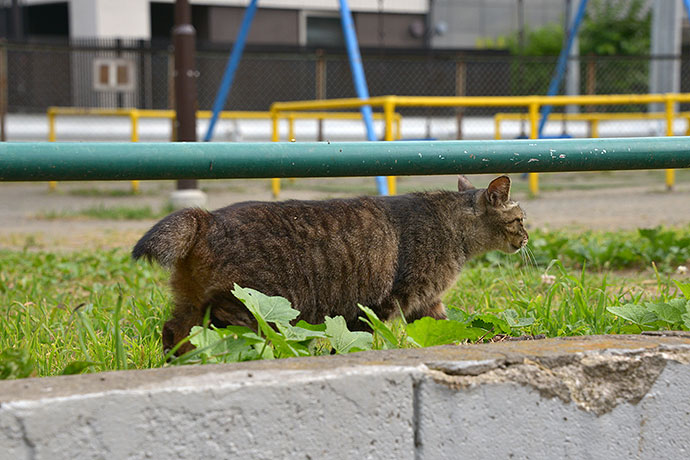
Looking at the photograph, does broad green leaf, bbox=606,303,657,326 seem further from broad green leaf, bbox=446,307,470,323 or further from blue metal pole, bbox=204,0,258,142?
blue metal pole, bbox=204,0,258,142

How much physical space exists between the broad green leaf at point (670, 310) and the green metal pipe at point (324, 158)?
0.49 metres

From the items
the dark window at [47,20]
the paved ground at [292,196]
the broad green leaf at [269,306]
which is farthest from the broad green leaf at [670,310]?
the dark window at [47,20]

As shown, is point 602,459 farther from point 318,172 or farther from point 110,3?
point 110,3

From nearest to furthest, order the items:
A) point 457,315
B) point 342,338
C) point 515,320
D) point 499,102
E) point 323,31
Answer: point 342,338 < point 515,320 < point 457,315 < point 499,102 < point 323,31

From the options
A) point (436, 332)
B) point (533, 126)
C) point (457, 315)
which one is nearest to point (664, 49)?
point (533, 126)

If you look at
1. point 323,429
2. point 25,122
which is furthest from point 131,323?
point 25,122

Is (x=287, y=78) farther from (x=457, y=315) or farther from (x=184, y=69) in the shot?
(x=457, y=315)

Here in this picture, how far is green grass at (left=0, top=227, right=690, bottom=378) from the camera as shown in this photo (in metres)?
2.81

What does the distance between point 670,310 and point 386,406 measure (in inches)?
52.2

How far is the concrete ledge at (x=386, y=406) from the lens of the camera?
1.80 m

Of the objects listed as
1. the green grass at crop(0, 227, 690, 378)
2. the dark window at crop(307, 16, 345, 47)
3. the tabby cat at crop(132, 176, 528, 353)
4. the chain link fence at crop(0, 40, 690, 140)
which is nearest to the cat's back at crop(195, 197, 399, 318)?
Answer: the tabby cat at crop(132, 176, 528, 353)

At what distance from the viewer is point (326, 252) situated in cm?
327

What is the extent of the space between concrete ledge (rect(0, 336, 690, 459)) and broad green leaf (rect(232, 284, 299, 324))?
1.35ft

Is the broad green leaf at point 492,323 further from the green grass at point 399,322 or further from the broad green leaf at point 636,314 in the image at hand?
the broad green leaf at point 636,314
